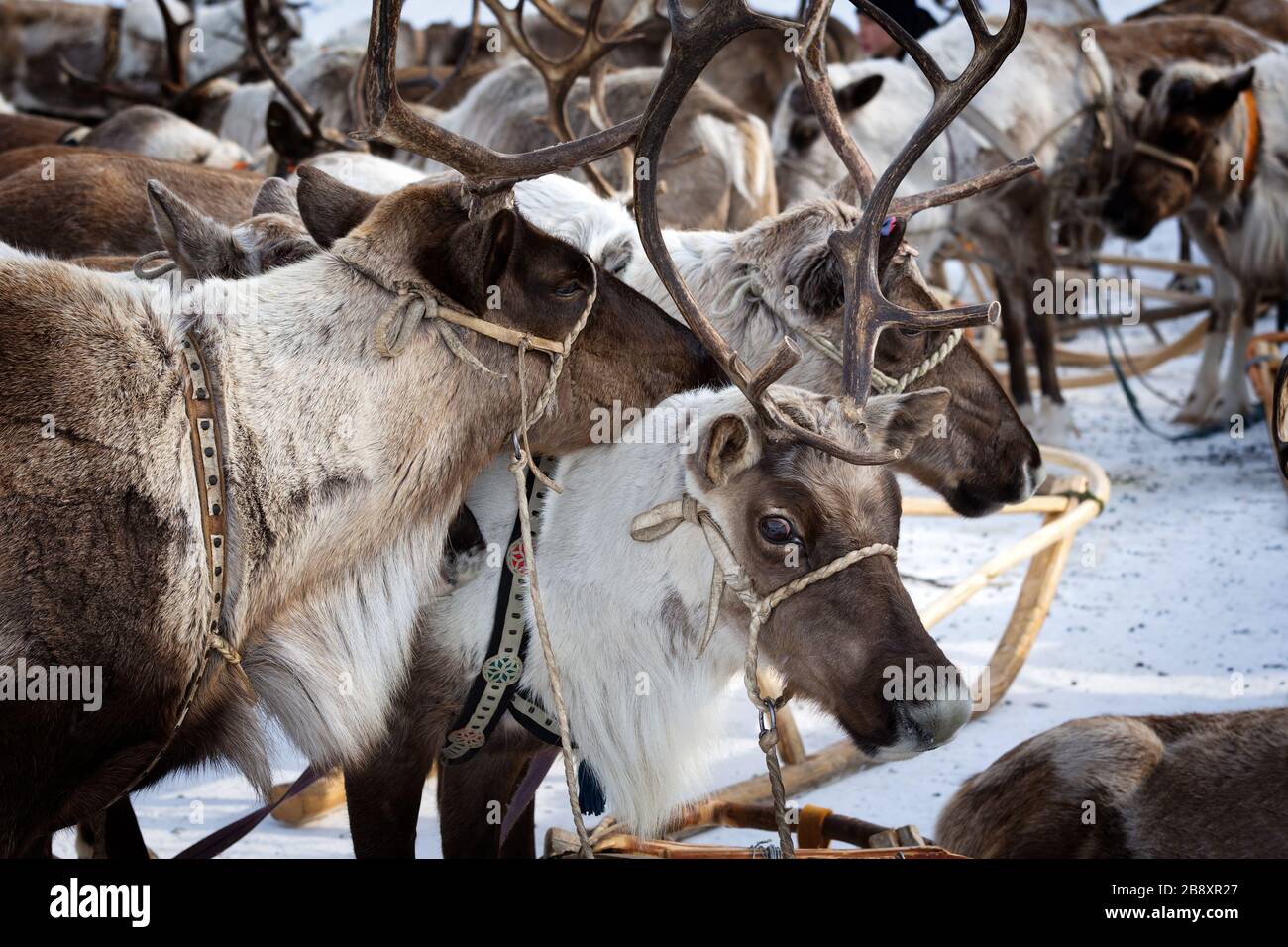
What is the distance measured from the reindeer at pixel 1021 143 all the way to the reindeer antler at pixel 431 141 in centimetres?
414

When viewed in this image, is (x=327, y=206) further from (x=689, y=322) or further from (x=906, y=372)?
(x=906, y=372)

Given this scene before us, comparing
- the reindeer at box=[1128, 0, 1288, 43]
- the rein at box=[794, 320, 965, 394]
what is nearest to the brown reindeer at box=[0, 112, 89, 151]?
the rein at box=[794, 320, 965, 394]

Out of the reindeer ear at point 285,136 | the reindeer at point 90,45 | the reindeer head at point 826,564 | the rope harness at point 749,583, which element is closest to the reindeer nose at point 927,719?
the reindeer head at point 826,564

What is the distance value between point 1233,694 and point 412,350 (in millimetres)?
3007

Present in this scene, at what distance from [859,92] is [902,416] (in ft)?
13.1

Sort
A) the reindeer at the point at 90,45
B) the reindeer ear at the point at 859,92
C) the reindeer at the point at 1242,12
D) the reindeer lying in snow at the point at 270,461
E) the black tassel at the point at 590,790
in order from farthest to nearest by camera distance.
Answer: the reindeer at the point at 90,45, the reindeer at the point at 1242,12, the reindeer ear at the point at 859,92, the black tassel at the point at 590,790, the reindeer lying in snow at the point at 270,461

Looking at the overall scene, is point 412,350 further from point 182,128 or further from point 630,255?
point 182,128

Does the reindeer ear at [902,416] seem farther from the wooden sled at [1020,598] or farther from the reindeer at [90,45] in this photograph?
the reindeer at [90,45]

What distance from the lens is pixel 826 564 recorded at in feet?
6.82

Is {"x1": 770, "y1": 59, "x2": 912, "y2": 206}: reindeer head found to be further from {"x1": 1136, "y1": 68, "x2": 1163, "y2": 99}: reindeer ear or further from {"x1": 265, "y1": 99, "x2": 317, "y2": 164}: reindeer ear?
{"x1": 265, "y1": 99, "x2": 317, "y2": 164}: reindeer ear

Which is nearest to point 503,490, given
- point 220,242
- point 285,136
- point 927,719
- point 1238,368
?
point 220,242

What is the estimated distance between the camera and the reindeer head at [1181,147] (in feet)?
20.6

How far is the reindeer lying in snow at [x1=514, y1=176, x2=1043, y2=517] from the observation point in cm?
266
